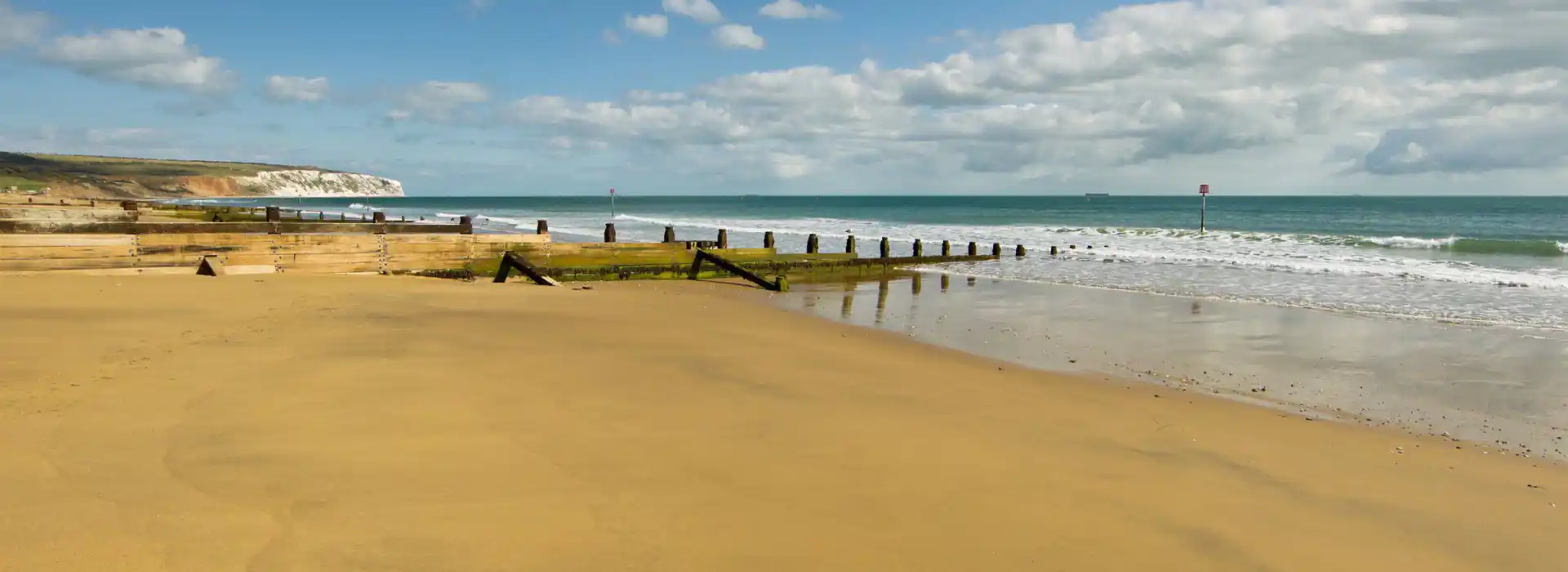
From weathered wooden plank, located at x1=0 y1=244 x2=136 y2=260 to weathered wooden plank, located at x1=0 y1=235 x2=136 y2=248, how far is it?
60 mm

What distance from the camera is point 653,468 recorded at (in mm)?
5531

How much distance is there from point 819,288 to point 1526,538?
15610 mm

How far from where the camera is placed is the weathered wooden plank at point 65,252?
13.8 meters

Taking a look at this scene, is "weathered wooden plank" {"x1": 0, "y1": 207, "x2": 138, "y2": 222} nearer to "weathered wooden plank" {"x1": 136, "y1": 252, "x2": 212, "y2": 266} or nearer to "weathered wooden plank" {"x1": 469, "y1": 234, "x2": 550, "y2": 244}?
"weathered wooden plank" {"x1": 136, "y1": 252, "x2": 212, "y2": 266}

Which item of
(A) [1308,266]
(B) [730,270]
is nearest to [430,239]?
(B) [730,270]

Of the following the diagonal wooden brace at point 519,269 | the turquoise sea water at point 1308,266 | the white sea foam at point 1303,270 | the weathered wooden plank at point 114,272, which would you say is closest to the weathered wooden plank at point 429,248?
the diagonal wooden brace at point 519,269

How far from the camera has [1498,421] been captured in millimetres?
8438

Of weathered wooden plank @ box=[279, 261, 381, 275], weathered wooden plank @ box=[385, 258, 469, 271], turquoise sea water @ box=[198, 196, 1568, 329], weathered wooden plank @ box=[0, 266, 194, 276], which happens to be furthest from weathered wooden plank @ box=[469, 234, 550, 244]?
turquoise sea water @ box=[198, 196, 1568, 329]

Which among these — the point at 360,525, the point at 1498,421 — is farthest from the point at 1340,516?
the point at 360,525

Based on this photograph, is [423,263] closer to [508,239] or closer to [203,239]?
[508,239]

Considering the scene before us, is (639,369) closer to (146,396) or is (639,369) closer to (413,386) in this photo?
(413,386)

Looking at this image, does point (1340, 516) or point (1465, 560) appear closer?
Answer: point (1465, 560)

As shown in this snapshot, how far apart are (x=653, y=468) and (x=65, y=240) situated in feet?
48.4

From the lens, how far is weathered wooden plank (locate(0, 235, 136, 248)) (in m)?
13.9
